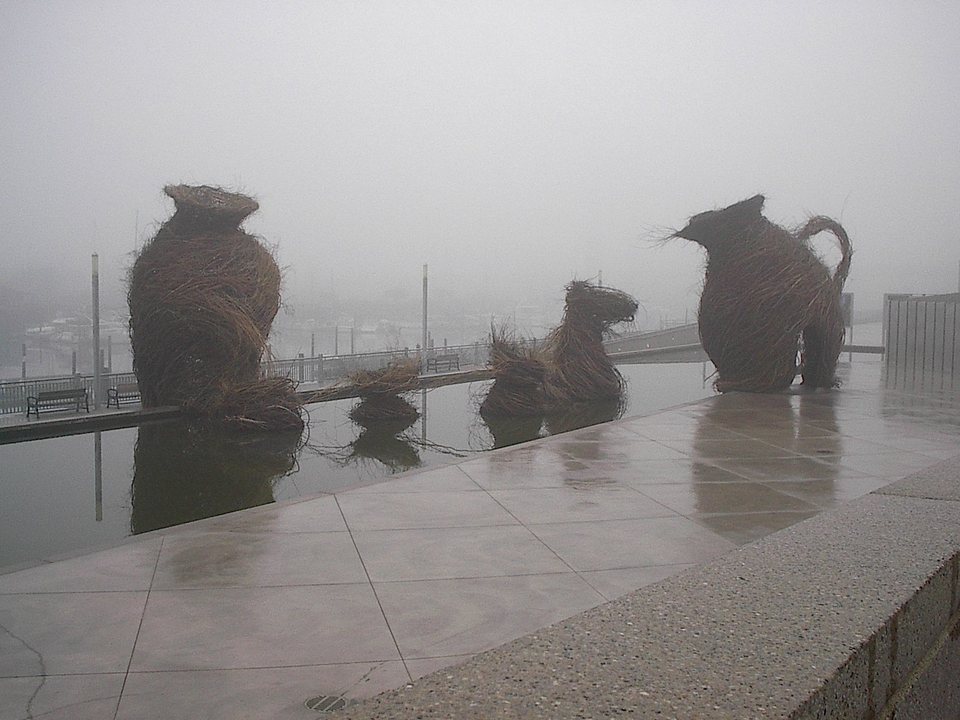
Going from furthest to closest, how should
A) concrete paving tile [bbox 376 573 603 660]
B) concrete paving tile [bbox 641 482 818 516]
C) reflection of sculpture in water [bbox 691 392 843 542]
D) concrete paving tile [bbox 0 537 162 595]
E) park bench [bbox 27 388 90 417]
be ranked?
park bench [bbox 27 388 90 417]
concrete paving tile [bbox 641 482 818 516]
reflection of sculpture in water [bbox 691 392 843 542]
concrete paving tile [bbox 0 537 162 595]
concrete paving tile [bbox 376 573 603 660]

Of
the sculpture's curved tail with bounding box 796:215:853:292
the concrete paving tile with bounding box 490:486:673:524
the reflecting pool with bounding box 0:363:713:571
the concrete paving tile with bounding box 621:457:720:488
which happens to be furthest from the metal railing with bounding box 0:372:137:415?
the sculpture's curved tail with bounding box 796:215:853:292

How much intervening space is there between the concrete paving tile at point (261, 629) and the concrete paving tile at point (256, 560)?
0.37 ft

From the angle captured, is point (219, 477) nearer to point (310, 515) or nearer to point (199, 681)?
point (310, 515)

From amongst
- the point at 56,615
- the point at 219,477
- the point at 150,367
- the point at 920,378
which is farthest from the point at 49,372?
the point at 920,378

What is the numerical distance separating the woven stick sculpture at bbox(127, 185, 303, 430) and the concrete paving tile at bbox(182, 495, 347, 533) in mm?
3509

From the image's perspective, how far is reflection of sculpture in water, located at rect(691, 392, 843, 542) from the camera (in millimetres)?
4324

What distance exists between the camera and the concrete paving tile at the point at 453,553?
3420 millimetres

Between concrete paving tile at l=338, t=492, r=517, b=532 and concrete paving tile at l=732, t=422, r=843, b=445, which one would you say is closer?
concrete paving tile at l=338, t=492, r=517, b=532

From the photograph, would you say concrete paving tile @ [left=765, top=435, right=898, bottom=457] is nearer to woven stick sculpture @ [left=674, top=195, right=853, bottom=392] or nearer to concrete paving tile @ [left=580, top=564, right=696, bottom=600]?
woven stick sculpture @ [left=674, top=195, right=853, bottom=392]

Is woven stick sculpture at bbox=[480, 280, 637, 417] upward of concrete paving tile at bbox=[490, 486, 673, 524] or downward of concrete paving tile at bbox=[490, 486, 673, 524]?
upward

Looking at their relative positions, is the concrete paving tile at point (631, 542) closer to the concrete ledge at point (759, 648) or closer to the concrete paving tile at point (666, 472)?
the concrete paving tile at point (666, 472)

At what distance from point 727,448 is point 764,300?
147 inches

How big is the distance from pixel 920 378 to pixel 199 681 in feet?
40.5

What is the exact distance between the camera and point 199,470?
6152mm
